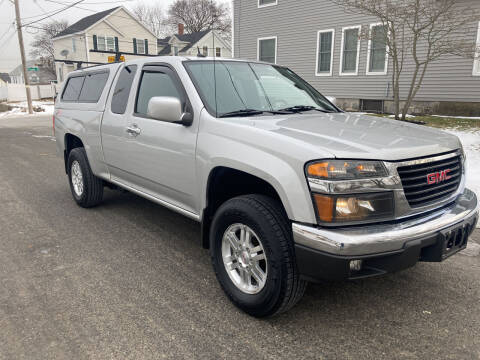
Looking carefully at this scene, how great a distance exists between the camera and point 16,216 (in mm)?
5062

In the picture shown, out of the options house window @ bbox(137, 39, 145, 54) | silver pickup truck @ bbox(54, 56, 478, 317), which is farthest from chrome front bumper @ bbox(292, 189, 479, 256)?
house window @ bbox(137, 39, 145, 54)

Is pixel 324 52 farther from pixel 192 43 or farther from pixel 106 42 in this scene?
pixel 106 42

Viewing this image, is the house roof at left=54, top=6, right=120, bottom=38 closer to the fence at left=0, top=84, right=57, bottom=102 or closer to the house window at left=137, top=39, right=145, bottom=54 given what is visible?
the house window at left=137, top=39, right=145, bottom=54

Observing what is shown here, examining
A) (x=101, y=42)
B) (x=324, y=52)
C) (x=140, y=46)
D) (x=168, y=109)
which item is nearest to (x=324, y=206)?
(x=168, y=109)

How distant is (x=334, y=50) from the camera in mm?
16125

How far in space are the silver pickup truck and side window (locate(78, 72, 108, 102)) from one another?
58 centimetres

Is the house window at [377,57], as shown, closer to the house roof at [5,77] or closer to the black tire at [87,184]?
the black tire at [87,184]

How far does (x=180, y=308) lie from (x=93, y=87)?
334 centimetres

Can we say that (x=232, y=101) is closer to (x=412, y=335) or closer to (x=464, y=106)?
(x=412, y=335)

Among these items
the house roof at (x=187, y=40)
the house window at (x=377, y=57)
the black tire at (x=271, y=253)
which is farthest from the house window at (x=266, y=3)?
the house roof at (x=187, y=40)

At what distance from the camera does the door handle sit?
12.9 feet

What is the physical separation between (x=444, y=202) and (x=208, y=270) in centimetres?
200

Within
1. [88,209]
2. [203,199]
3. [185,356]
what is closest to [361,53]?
[88,209]

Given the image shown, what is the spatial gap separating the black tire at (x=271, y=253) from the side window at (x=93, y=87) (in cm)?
285
